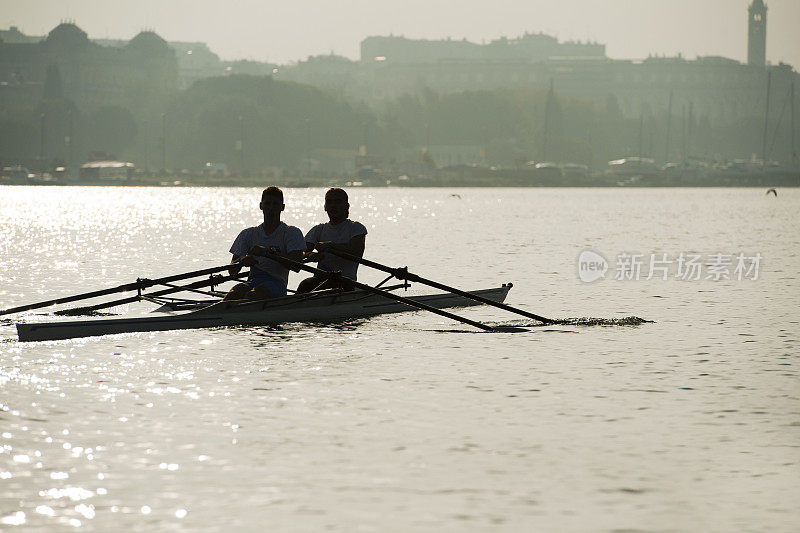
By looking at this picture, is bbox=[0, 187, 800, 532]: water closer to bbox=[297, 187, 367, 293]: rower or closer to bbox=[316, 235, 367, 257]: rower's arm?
bbox=[297, 187, 367, 293]: rower

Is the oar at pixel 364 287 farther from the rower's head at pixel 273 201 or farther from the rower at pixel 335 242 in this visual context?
the rower's head at pixel 273 201

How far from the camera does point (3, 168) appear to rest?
19375 cm

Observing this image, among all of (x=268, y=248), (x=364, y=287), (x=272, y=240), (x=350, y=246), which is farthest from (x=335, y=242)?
(x=268, y=248)

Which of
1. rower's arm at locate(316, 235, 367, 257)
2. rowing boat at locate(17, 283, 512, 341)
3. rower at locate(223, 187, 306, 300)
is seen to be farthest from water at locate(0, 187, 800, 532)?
rower's arm at locate(316, 235, 367, 257)

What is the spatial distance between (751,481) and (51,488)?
6040mm

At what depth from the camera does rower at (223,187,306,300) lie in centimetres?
1955

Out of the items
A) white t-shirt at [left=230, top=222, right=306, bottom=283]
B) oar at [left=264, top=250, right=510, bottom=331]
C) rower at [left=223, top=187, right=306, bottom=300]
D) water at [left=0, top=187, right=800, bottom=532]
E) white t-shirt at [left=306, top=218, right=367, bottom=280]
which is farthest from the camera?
white t-shirt at [left=306, top=218, right=367, bottom=280]

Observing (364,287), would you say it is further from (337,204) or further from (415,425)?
(415,425)

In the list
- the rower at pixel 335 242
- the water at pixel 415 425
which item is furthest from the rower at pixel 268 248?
the water at pixel 415 425

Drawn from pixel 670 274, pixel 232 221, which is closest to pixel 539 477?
pixel 670 274

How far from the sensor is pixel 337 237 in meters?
21.1

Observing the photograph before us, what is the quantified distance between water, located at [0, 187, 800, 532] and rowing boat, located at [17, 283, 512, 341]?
0.90 ft

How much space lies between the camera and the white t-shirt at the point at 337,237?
21109mm

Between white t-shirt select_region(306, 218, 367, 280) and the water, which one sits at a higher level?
white t-shirt select_region(306, 218, 367, 280)
